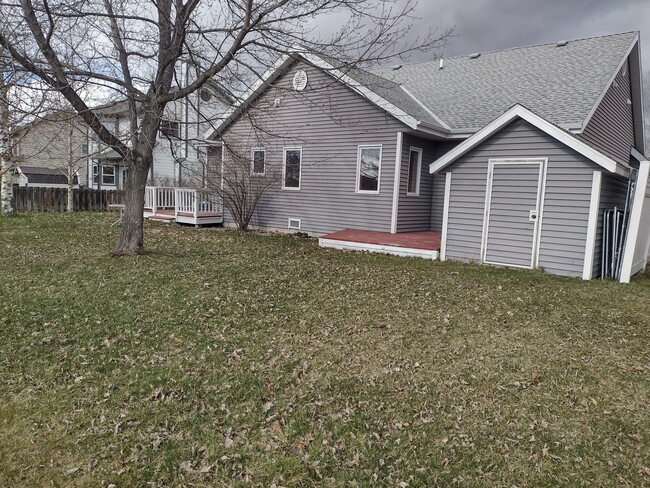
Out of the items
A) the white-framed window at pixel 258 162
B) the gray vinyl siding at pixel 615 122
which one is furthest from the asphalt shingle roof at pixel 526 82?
the white-framed window at pixel 258 162

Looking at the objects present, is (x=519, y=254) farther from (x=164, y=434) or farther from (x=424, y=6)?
(x=164, y=434)

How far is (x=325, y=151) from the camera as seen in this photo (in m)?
13.4

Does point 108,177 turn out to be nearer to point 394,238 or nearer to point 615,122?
point 394,238

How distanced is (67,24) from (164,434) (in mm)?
7771

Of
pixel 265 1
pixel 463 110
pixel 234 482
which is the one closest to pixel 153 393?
pixel 234 482

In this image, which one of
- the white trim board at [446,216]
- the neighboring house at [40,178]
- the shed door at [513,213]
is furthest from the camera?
the neighboring house at [40,178]

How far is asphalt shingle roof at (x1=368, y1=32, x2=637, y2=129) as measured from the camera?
11.4 m

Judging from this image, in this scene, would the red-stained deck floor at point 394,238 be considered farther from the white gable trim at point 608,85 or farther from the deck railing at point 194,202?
the deck railing at point 194,202

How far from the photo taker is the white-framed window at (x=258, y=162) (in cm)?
1424

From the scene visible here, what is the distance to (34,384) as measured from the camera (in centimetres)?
368

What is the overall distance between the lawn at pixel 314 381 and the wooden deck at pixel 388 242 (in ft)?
8.72

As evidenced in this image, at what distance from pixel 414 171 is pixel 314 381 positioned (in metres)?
9.67

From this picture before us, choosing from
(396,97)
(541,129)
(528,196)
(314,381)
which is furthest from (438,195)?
(314,381)

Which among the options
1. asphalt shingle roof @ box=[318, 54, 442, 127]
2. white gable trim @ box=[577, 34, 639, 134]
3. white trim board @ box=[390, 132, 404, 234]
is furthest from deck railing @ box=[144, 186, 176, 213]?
white gable trim @ box=[577, 34, 639, 134]
